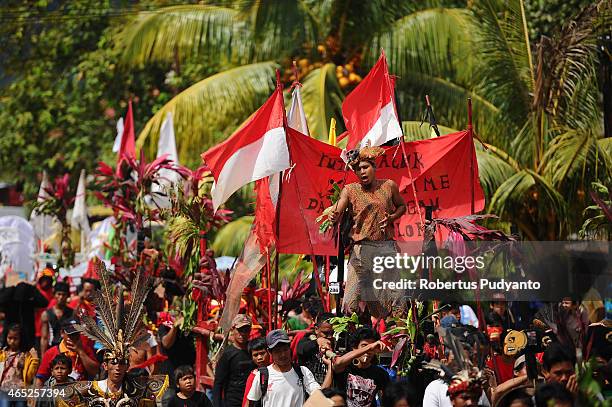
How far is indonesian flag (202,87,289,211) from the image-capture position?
12.8 metres

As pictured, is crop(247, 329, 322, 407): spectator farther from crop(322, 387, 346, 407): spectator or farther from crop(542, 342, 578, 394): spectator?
crop(542, 342, 578, 394): spectator

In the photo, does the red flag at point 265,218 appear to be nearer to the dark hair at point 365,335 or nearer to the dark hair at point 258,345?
the dark hair at point 258,345

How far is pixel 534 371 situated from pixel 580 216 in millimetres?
7877

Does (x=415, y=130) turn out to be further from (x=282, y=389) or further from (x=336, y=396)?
(x=336, y=396)

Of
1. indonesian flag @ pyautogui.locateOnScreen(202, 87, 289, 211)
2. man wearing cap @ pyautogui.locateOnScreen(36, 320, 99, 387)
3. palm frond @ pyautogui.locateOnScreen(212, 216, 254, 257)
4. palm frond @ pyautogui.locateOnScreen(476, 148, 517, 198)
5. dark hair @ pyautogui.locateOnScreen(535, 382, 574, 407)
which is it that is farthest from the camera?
palm frond @ pyautogui.locateOnScreen(212, 216, 254, 257)

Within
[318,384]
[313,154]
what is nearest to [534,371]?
[318,384]

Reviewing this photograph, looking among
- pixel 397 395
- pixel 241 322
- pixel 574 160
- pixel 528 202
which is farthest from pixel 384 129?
pixel 528 202

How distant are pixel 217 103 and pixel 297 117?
8188 millimetres

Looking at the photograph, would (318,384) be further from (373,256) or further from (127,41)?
(127,41)

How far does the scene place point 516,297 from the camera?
9852 mm

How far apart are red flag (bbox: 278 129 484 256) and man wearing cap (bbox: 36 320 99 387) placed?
200 cm

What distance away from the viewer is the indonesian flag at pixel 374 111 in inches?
496

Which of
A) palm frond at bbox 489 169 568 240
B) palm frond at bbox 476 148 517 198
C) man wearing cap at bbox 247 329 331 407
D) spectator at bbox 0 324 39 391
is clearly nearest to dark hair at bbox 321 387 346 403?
man wearing cap at bbox 247 329 331 407

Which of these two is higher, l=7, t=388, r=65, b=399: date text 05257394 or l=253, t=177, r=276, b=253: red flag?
l=253, t=177, r=276, b=253: red flag
